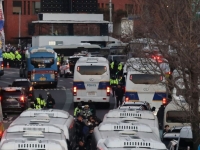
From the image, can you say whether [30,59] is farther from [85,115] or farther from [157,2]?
[157,2]

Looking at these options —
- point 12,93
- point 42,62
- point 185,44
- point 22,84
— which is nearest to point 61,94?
point 42,62

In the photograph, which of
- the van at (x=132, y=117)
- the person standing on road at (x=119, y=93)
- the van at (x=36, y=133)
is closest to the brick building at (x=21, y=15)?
the person standing on road at (x=119, y=93)

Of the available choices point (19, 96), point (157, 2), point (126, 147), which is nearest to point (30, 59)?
point (19, 96)

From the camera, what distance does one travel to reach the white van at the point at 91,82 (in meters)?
39.2

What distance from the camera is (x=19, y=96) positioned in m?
36.2

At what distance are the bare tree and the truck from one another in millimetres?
30934

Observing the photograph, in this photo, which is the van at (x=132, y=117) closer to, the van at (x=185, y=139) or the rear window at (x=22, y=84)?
the van at (x=185, y=139)

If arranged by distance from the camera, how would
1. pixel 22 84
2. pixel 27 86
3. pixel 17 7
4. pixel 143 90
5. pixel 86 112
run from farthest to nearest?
pixel 17 7, pixel 22 84, pixel 27 86, pixel 143 90, pixel 86 112

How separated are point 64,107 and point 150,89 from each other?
686cm

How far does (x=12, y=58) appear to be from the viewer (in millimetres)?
75625

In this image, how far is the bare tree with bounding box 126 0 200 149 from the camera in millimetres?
18953

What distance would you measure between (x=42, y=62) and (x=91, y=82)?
15.3 metres

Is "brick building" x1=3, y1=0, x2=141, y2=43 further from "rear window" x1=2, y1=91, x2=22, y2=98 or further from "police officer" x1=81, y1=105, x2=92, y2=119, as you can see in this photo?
"police officer" x1=81, y1=105, x2=92, y2=119

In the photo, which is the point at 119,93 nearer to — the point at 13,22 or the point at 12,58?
the point at 12,58
